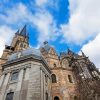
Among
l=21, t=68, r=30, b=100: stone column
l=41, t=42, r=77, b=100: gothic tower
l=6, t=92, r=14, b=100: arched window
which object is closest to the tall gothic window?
l=21, t=68, r=30, b=100: stone column

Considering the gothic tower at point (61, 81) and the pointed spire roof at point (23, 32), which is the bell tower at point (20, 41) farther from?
the gothic tower at point (61, 81)

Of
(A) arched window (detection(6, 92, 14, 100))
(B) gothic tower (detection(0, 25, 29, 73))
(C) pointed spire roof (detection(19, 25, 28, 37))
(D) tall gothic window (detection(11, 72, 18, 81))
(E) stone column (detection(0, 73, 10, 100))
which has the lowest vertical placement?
(A) arched window (detection(6, 92, 14, 100))

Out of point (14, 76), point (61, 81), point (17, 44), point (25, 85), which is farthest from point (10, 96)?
point (17, 44)

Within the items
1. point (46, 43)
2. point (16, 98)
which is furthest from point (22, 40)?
point (16, 98)

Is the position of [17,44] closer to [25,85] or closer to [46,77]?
[46,77]

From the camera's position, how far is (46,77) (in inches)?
882

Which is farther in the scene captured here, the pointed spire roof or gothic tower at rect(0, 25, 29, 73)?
the pointed spire roof

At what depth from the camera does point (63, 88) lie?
81.9 feet

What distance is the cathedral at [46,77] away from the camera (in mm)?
18516

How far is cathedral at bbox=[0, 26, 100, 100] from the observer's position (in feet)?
60.7

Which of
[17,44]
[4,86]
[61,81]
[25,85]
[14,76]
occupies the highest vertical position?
[17,44]

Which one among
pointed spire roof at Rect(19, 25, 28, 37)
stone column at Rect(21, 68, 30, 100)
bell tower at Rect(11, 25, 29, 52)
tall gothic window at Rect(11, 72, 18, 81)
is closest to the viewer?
stone column at Rect(21, 68, 30, 100)

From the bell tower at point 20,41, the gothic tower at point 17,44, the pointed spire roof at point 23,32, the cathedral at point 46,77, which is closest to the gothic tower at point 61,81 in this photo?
the cathedral at point 46,77

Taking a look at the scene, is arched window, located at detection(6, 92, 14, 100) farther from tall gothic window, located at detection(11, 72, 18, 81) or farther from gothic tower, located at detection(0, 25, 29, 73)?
gothic tower, located at detection(0, 25, 29, 73)
